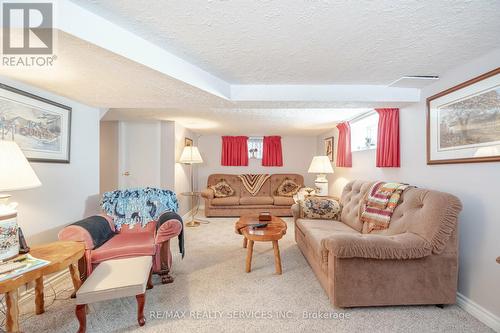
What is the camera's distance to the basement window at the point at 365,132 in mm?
3220

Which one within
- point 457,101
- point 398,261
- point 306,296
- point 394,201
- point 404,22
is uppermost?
point 404,22

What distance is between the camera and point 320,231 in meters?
2.38

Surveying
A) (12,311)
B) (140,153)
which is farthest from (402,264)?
(140,153)

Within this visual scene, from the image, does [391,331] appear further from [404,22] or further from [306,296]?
[404,22]

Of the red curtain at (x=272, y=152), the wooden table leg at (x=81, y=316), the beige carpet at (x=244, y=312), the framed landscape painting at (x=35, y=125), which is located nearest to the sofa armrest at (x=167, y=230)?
the beige carpet at (x=244, y=312)

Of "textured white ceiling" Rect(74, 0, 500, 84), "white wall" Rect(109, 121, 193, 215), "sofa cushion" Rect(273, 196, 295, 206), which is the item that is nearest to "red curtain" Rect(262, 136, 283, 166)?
"sofa cushion" Rect(273, 196, 295, 206)

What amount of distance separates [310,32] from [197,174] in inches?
198

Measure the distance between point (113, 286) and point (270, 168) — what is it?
4910 millimetres

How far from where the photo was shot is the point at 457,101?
1829 millimetres

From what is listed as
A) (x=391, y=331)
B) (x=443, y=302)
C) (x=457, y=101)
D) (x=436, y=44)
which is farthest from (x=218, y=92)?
(x=443, y=302)

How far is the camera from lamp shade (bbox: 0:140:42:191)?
Answer: 4.05ft

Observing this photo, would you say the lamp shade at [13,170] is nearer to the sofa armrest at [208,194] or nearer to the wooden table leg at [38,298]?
the wooden table leg at [38,298]

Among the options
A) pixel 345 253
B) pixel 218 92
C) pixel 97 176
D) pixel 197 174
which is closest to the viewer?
pixel 345 253

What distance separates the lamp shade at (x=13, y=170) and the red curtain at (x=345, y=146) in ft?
13.0
